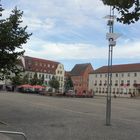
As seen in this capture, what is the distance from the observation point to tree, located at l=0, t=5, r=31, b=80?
25.1 m

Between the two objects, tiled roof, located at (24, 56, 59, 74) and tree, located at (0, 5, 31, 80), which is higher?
tiled roof, located at (24, 56, 59, 74)

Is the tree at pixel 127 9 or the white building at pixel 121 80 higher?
the white building at pixel 121 80

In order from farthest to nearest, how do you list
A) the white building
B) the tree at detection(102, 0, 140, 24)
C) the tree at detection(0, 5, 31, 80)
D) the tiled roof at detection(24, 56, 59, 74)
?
the tiled roof at detection(24, 56, 59, 74), the white building, the tree at detection(0, 5, 31, 80), the tree at detection(102, 0, 140, 24)

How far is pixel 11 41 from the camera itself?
2523cm

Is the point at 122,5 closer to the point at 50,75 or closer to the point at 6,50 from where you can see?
the point at 6,50

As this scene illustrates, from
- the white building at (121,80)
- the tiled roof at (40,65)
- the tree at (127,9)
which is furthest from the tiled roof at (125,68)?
the tree at (127,9)

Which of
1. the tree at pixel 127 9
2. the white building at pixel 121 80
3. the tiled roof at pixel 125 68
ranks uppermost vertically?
the tiled roof at pixel 125 68

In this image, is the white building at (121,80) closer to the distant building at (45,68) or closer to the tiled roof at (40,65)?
the distant building at (45,68)

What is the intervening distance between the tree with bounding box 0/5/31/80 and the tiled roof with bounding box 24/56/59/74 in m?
151

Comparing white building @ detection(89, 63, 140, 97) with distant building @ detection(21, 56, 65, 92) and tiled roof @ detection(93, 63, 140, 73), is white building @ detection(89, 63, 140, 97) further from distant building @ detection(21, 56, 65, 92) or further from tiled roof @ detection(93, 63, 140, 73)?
distant building @ detection(21, 56, 65, 92)

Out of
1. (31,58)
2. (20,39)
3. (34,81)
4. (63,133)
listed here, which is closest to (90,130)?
(63,133)

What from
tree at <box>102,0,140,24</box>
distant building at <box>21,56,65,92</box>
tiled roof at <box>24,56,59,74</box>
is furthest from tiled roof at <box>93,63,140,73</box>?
tree at <box>102,0,140,24</box>

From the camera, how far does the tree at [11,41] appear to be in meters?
25.1

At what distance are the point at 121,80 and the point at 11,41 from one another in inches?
5564
